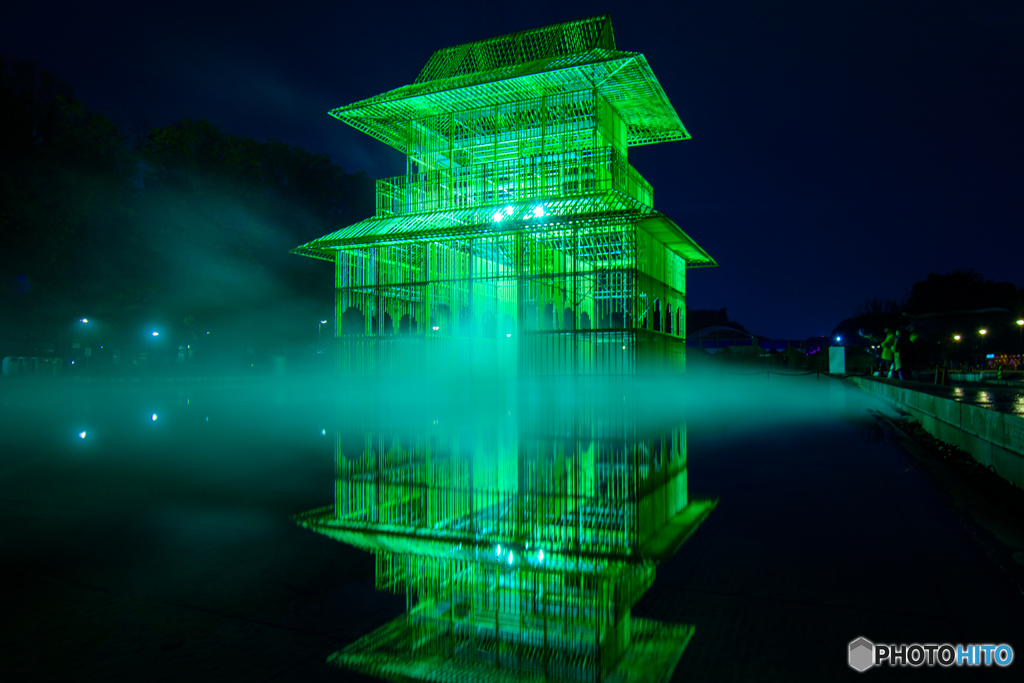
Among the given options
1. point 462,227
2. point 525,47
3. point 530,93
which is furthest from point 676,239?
point 525,47

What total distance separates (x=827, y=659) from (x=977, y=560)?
1.97m

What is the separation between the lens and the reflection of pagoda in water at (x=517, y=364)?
3221 millimetres

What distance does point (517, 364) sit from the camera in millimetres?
23391

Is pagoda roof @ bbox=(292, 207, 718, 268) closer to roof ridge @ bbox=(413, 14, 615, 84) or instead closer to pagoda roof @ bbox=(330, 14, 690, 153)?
pagoda roof @ bbox=(330, 14, 690, 153)

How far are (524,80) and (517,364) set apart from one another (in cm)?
997

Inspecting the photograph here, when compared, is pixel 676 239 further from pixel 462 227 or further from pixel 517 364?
pixel 462 227

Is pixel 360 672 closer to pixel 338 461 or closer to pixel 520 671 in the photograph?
pixel 520 671

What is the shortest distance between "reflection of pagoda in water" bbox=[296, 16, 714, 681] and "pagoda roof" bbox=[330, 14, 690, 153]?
97 millimetres

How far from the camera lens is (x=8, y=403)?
19.4 m

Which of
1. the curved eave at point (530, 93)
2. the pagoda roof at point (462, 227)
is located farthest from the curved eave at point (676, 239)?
the curved eave at point (530, 93)

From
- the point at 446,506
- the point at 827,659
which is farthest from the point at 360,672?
the point at 446,506

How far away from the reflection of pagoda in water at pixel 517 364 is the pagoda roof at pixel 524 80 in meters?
0.10

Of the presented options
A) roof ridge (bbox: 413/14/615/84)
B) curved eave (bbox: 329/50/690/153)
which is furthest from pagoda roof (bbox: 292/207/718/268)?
roof ridge (bbox: 413/14/615/84)

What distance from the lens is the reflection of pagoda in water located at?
3221mm
